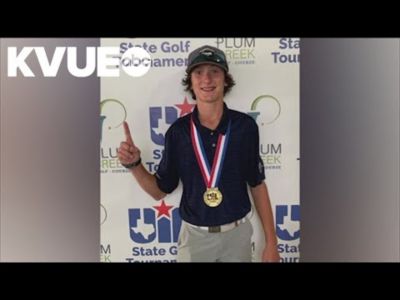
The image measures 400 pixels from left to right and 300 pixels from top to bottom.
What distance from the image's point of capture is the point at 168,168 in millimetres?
3195

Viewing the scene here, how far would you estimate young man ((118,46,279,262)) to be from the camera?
316 cm

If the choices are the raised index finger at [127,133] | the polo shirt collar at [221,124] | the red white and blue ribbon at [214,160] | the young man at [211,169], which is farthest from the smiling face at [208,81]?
the raised index finger at [127,133]

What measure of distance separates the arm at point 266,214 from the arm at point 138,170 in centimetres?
55

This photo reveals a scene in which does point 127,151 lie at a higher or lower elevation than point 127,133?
lower

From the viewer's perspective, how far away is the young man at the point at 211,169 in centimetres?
316

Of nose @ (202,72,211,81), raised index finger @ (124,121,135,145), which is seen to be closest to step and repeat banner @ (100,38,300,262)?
raised index finger @ (124,121,135,145)

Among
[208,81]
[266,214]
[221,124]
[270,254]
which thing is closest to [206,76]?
[208,81]

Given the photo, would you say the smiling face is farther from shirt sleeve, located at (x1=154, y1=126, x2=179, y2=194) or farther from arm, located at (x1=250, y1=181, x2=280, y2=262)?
arm, located at (x1=250, y1=181, x2=280, y2=262)

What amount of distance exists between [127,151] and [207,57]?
71 cm

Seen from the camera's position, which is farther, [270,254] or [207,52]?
[270,254]

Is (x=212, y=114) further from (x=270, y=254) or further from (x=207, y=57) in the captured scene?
(x=270, y=254)

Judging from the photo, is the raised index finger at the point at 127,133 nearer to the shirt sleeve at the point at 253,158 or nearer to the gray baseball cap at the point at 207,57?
the gray baseball cap at the point at 207,57

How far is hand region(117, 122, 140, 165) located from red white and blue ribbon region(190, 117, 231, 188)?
1.14 ft

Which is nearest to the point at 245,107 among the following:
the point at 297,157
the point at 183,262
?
the point at 297,157
